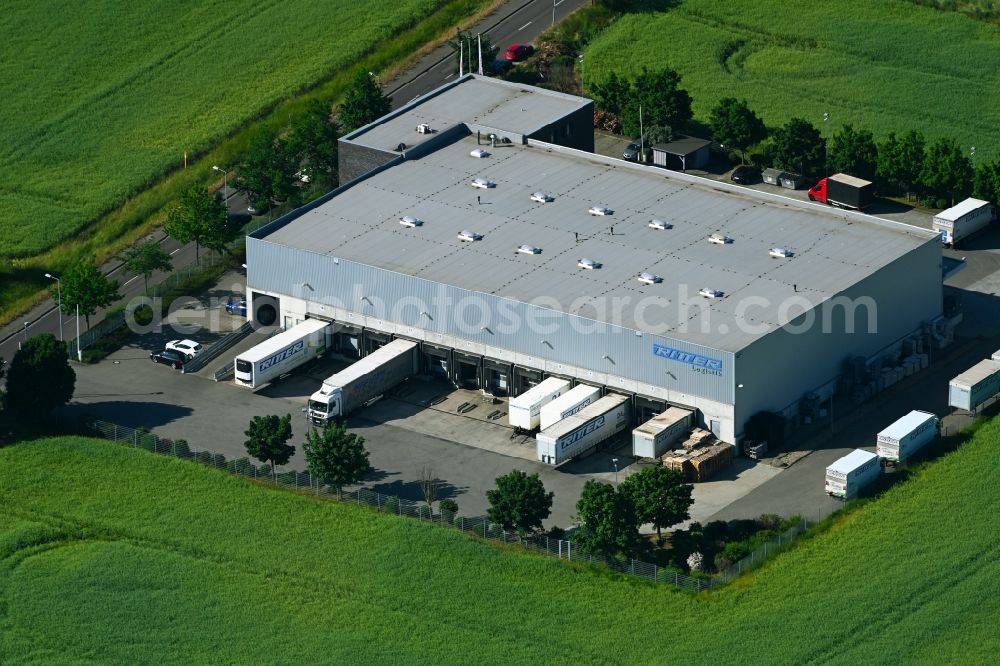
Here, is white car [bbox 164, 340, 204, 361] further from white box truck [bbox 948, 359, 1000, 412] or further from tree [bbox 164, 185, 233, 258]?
white box truck [bbox 948, 359, 1000, 412]

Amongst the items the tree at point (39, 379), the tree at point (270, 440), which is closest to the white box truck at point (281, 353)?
the tree at point (39, 379)

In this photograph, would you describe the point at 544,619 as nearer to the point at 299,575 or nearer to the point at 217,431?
the point at 299,575

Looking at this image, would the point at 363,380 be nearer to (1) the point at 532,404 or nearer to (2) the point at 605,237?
(1) the point at 532,404

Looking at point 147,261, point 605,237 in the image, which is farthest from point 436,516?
point 147,261

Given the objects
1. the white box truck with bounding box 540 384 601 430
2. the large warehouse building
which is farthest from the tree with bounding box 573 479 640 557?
the large warehouse building

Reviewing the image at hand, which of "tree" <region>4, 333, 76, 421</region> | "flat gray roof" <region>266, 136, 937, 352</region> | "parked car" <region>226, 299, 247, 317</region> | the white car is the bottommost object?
the white car

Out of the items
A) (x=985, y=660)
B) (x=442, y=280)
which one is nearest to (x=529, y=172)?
(x=442, y=280)
